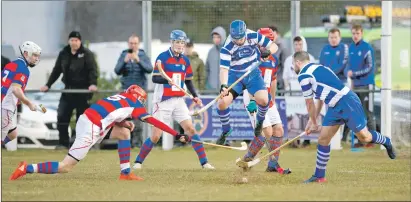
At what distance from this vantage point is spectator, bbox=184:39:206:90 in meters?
22.1

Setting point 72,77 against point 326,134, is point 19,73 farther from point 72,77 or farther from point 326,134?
→ point 72,77

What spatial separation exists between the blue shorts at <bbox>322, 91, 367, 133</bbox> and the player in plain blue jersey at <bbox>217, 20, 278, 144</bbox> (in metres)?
1.82

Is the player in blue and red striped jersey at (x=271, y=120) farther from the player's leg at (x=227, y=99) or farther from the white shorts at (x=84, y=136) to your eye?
the white shorts at (x=84, y=136)

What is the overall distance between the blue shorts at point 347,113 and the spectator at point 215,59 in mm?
8626

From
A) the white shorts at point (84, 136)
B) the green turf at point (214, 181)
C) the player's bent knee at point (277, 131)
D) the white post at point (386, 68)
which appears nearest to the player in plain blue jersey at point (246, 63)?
the player's bent knee at point (277, 131)

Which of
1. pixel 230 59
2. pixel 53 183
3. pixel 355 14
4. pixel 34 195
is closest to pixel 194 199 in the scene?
pixel 34 195

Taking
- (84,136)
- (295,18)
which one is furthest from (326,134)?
(295,18)

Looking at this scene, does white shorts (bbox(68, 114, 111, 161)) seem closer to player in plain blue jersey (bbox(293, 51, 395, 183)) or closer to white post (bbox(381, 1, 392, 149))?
player in plain blue jersey (bbox(293, 51, 395, 183))

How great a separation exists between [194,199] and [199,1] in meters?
11.6

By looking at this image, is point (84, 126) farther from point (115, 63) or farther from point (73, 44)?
point (115, 63)

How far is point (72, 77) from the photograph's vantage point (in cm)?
2189

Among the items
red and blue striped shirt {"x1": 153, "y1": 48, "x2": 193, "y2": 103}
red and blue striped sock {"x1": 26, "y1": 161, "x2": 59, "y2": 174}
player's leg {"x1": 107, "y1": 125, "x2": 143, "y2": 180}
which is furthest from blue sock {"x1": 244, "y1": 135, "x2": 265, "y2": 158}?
red and blue striped sock {"x1": 26, "y1": 161, "x2": 59, "y2": 174}

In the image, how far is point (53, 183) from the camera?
44.1 feet

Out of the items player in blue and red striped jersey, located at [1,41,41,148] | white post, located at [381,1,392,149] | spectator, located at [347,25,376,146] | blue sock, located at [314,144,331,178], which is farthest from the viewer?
spectator, located at [347,25,376,146]
